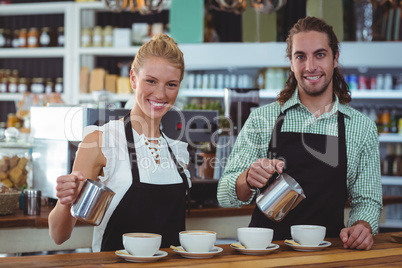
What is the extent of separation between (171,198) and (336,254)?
562 millimetres

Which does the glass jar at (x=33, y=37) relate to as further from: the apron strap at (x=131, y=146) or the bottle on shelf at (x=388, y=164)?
the apron strap at (x=131, y=146)

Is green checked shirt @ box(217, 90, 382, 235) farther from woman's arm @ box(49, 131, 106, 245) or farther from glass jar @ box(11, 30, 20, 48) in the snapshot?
glass jar @ box(11, 30, 20, 48)

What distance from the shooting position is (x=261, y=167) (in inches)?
66.9

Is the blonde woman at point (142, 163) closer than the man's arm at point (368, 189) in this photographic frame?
Yes

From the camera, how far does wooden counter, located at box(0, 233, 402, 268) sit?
1.43 metres

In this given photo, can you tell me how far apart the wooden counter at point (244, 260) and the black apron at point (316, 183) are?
359mm

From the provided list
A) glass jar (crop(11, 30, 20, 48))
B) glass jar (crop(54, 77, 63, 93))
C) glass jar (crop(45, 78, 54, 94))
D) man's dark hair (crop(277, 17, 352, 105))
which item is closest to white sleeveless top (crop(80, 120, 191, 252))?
man's dark hair (crop(277, 17, 352, 105))

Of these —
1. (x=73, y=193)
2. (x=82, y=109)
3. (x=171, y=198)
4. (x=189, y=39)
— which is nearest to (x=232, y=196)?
(x=171, y=198)

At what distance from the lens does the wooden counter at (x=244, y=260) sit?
143 cm

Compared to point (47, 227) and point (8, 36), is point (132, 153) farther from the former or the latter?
point (8, 36)

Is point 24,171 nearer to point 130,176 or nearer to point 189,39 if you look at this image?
point 130,176

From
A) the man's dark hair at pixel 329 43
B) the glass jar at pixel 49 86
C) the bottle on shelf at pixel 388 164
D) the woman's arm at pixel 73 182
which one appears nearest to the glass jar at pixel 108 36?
the glass jar at pixel 49 86

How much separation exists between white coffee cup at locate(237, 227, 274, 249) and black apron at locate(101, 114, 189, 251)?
0.35m

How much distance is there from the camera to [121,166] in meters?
1.82
